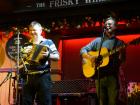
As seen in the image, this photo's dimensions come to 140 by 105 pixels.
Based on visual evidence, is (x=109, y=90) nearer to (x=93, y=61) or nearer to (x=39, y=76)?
(x=93, y=61)

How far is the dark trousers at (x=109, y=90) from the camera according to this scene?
6537 millimetres

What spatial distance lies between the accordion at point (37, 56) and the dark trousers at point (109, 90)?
3.83 ft

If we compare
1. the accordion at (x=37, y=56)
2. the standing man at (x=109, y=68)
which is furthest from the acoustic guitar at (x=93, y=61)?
the accordion at (x=37, y=56)

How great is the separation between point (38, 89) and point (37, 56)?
596mm

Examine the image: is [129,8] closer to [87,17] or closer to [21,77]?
[87,17]

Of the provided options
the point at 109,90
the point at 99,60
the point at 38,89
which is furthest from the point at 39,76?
the point at 109,90

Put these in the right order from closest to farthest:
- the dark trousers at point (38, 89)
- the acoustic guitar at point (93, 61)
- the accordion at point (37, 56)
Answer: the dark trousers at point (38, 89) < the accordion at point (37, 56) < the acoustic guitar at point (93, 61)

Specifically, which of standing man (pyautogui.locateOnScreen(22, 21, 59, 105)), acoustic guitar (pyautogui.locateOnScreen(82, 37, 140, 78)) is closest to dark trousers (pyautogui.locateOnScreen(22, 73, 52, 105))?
standing man (pyautogui.locateOnScreen(22, 21, 59, 105))

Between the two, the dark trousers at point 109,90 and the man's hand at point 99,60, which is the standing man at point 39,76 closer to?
the man's hand at point 99,60

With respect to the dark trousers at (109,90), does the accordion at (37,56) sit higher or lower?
higher

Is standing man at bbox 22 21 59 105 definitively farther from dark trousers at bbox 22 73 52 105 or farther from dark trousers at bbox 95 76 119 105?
dark trousers at bbox 95 76 119 105

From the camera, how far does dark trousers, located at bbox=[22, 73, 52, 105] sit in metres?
6.40

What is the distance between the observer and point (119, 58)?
22.1ft

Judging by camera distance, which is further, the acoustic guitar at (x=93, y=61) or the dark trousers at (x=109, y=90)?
the acoustic guitar at (x=93, y=61)
